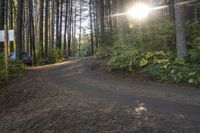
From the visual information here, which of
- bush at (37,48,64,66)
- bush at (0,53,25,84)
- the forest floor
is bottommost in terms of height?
the forest floor

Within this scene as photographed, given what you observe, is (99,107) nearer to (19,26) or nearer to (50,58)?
(19,26)

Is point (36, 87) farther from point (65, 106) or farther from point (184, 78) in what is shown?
point (184, 78)

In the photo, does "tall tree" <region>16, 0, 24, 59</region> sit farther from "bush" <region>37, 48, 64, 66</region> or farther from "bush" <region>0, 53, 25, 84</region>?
"bush" <region>37, 48, 64, 66</region>

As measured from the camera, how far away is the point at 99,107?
7.21m

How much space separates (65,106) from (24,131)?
1.35m

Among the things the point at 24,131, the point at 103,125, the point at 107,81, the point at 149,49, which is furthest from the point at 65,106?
the point at 149,49

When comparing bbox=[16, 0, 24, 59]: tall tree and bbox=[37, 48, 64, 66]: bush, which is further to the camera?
bbox=[37, 48, 64, 66]: bush

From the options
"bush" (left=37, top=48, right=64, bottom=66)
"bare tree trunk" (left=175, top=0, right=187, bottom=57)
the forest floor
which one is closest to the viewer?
the forest floor

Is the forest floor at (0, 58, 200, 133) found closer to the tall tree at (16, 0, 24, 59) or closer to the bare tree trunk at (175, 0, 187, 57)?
the bare tree trunk at (175, 0, 187, 57)

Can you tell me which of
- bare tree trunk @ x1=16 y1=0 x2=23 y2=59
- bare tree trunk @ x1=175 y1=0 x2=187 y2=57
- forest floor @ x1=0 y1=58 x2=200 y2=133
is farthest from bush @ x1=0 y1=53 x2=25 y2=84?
bare tree trunk @ x1=175 y1=0 x2=187 y2=57

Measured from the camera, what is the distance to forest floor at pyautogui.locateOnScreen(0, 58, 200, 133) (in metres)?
5.86

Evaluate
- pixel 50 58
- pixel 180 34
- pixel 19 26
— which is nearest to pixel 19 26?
pixel 19 26

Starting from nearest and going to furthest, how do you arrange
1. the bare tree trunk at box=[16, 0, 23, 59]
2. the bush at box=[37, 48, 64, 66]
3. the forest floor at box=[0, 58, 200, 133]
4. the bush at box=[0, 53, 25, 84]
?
the forest floor at box=[0, 58, 200, 133]
the bush at box=[0, 53, 25, 84]
the bare tree trunk at box=[16, 0, 23, 59]
the bush at box=[37, 48, 64, 66]

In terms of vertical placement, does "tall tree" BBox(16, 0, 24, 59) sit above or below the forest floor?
above
